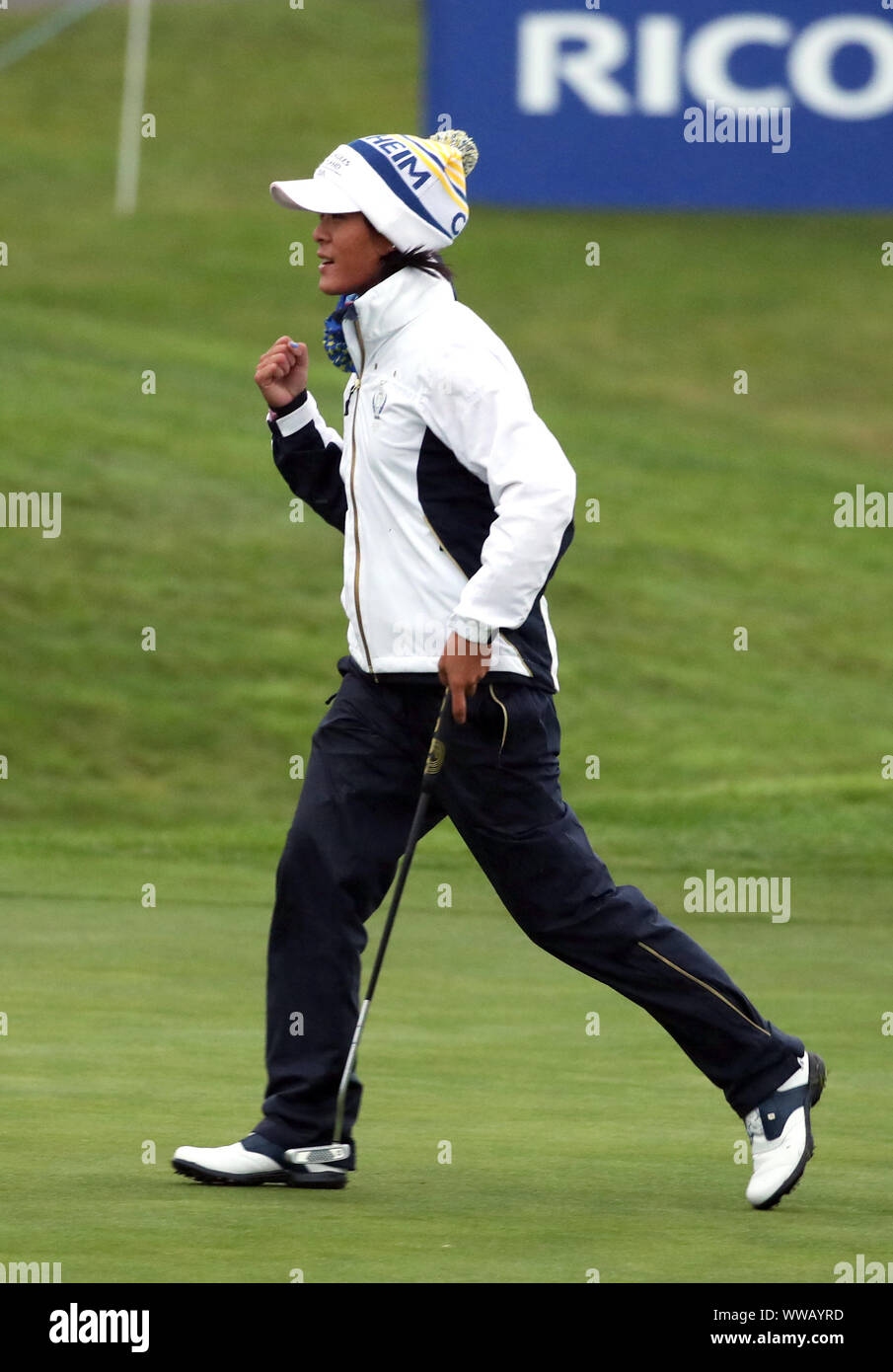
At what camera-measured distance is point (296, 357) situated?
5645mm

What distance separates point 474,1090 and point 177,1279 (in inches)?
79.3

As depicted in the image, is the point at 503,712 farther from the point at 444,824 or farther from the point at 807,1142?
the point at 444,824

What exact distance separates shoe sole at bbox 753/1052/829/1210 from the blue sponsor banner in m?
13.8

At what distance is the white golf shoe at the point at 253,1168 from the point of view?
16.5 ft

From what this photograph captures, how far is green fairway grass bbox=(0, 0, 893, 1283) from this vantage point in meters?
4.96

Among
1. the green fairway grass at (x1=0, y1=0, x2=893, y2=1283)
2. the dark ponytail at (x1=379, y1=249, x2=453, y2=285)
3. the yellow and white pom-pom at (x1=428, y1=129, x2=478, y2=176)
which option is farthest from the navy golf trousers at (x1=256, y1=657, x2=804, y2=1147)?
the yellow and white pom-pom at (x1=428, y1=129, x2=478, y2=176)

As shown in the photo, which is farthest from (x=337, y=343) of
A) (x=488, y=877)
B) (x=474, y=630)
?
(x=488, y=877)

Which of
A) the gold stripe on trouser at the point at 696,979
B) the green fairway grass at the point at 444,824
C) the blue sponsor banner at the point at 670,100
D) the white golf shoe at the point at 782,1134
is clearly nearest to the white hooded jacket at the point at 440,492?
the gold stripe on trouser at the point at 696,979

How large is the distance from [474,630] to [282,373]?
1.01 metres

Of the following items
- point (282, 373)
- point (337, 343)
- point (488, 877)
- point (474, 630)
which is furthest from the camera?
point (282, 373)

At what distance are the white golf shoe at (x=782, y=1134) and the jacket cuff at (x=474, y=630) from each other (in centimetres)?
112

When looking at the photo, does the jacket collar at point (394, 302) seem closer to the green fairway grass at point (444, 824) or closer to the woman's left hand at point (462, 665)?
the woman's left hand at point (462, 665)

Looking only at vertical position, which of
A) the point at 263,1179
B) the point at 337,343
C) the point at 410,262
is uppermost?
the point at 410,262

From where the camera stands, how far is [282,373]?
220 inches
